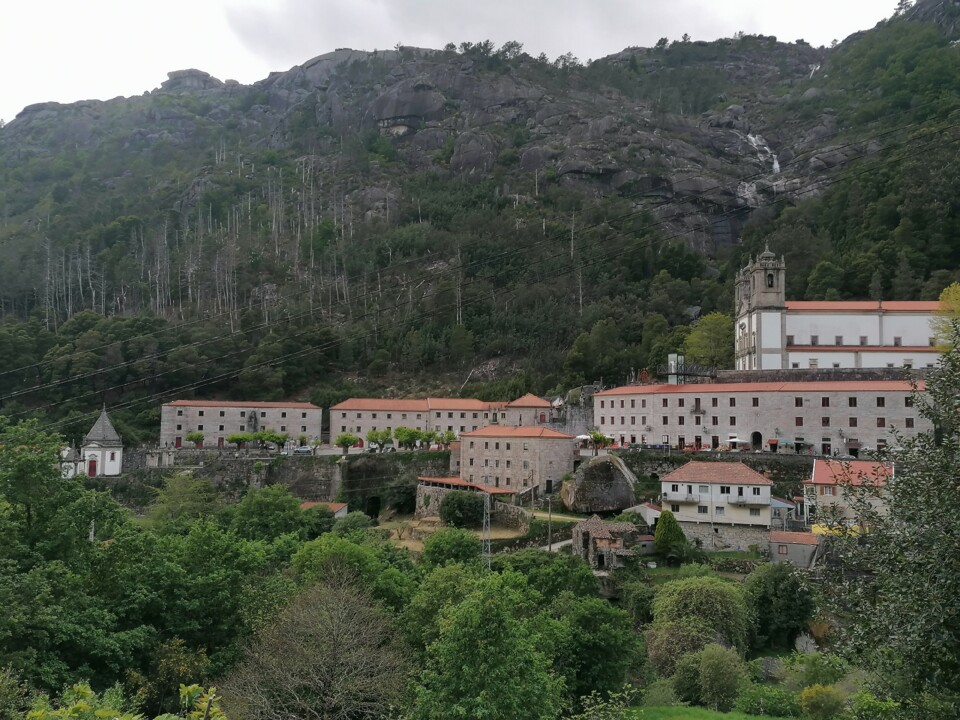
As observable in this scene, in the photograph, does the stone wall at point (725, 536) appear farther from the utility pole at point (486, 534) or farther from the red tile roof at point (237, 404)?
the red tile roof at point (237, 404)

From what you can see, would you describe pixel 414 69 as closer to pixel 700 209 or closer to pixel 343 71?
pixel 343 71

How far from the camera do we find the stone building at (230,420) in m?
70.9

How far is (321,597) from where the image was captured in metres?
23.8

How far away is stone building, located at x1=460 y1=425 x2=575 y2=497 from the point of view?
50969mm

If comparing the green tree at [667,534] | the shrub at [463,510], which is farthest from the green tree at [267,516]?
the green tree at [667,534]

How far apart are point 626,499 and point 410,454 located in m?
18.8

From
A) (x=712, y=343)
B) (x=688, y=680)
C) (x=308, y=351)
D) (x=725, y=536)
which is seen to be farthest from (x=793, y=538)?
(x=308, y=351)

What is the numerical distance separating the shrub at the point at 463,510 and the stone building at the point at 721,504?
11762mm

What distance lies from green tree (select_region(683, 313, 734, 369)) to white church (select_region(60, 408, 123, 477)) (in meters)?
51.5

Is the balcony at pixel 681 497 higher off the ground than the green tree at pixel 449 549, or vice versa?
the balcony at pixel 681 497

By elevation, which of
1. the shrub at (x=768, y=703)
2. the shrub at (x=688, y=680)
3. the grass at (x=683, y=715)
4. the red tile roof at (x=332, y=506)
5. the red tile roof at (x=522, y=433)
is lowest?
the shrub at (x=688, y=680)

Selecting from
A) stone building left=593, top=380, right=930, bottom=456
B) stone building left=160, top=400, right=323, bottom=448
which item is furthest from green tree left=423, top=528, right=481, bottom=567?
stone building left=160, top=400, right=323, bottom=448

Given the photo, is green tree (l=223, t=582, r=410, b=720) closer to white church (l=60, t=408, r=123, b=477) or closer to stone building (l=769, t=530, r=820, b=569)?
stone building (l=769, t=530, r=820, b=569)

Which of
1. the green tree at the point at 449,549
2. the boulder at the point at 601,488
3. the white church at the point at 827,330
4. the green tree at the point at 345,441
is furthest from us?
the green tree at the point at 345,441
